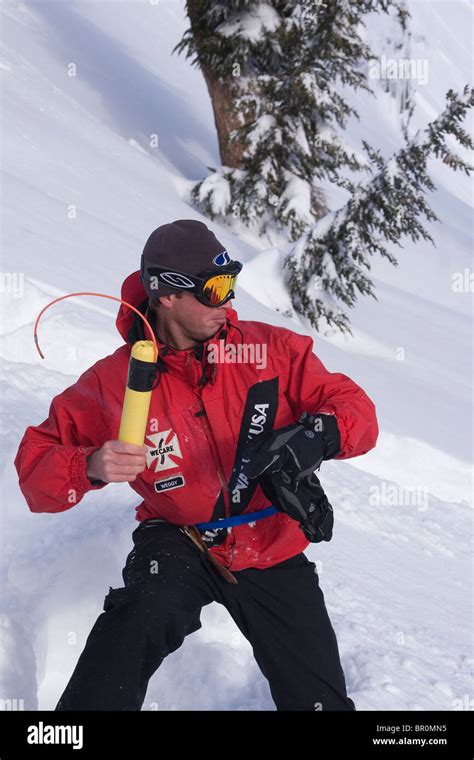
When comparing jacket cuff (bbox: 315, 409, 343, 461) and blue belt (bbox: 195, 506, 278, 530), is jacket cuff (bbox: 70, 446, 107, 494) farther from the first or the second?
jacket cuff (bbox: 315, 409, 343, 461)

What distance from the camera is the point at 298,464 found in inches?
97.0

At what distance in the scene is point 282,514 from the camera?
9.11 ft

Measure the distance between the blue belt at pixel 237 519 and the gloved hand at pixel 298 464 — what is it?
0.56 feet

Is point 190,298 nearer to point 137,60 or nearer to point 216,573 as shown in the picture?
point 216,573

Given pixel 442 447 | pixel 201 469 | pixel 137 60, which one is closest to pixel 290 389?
pixel 201 469

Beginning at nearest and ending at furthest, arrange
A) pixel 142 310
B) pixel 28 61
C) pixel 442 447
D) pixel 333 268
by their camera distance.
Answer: pixel 142 310, pixel 442 447, pixel 333 268, pixel 28 61

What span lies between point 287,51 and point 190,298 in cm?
1154

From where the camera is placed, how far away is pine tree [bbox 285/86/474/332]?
9930 millimetres

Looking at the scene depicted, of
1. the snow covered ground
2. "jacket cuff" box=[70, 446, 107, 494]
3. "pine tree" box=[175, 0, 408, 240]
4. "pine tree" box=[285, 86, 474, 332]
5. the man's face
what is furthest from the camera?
"pine tree" box=[175, 0, 408, 240]

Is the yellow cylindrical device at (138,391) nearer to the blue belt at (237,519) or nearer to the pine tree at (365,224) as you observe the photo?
the blue belt at (237,519)

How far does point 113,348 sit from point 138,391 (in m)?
3.90

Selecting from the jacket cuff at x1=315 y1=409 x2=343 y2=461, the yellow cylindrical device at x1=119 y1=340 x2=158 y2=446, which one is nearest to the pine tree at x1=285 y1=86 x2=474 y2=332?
the jacket cuff at x1=315 y1=409 x2=343 y2=461

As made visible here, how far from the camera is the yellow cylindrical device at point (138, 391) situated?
234 cm

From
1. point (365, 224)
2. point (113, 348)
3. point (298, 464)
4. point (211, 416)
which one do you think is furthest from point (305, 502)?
point (365, 224)
